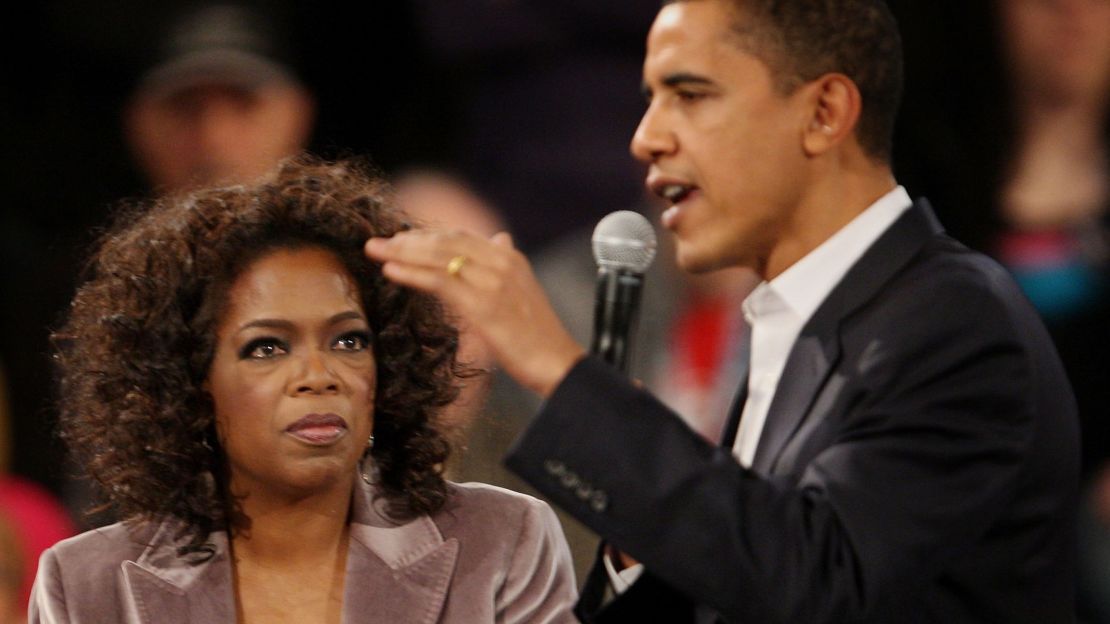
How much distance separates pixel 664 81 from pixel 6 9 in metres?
2.53

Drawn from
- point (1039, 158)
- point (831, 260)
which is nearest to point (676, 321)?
point (1039, 158)

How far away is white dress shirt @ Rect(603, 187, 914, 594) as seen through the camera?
1948mm

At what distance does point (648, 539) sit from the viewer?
1.68 m

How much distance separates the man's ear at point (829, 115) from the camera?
1953 millimetres

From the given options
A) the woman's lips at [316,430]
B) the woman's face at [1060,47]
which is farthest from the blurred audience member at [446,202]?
the woman's lips at [316,430]

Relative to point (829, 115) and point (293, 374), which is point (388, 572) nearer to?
point (293, 374)

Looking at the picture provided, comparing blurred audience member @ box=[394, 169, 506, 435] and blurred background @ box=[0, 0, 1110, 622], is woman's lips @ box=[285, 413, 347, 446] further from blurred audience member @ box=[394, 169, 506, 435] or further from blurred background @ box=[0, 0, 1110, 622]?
blurred audience member @ box=[394, 169, 506, 435]

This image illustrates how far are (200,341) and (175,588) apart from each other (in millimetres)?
307

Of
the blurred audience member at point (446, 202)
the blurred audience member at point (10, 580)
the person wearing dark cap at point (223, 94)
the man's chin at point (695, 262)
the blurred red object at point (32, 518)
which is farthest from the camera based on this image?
the person wearing dark cap at point (223, 94)

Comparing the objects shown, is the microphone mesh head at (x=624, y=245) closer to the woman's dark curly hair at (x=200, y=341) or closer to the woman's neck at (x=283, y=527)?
the woman's dark curly hair at (x=200, y=341)

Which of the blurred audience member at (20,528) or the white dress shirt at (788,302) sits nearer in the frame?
the white dress shirt at (788,302)

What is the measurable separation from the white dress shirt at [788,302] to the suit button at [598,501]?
29 cm

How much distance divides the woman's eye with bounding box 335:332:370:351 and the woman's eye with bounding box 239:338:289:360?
2.6 inches

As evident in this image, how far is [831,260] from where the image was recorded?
1.95 metres
